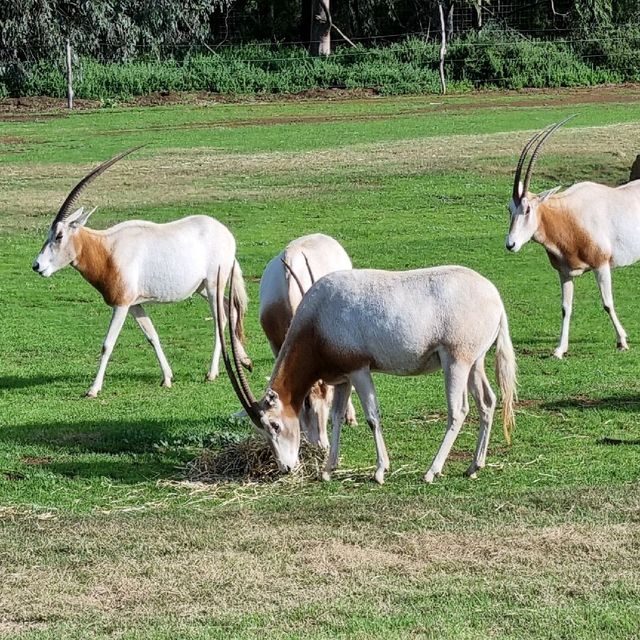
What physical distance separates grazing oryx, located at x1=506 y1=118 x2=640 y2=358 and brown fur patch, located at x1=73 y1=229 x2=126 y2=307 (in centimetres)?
385

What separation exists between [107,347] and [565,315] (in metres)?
4.47

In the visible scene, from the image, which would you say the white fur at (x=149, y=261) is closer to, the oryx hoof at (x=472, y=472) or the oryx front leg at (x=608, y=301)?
the oryx front leg at (x=608, y=301)

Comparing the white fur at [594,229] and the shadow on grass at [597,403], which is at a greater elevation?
the white fur at [594,229]

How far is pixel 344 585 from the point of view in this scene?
666 centimetres

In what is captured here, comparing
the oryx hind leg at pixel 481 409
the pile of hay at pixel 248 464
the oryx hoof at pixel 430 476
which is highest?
the oryx hind leg at pixel 481 409

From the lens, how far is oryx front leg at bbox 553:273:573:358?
13.3 m

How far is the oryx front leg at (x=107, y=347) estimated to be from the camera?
483 inches

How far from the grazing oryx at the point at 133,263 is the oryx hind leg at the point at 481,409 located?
3896mm

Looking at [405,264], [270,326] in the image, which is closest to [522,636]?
[270,326]

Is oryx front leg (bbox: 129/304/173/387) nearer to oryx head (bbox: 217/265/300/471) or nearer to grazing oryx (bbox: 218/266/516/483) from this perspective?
grazing oryx (bbox: 218/266/516/483)

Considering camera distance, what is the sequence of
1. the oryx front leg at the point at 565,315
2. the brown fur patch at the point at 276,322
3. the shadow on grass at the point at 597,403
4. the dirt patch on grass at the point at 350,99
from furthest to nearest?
the dirt patch on grass at the point at 350,99
the oryx front leg at the point at 565,315
the shadow on grass at the point at 597,403
the brown fur patch at the point at 276,322

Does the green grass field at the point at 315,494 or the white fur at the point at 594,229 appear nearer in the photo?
the green grass field at the point at 315,494

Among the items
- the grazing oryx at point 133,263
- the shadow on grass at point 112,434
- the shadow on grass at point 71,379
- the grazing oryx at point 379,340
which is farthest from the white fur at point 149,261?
the grazing oryx at point 379,340

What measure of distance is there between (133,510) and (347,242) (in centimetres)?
1290
